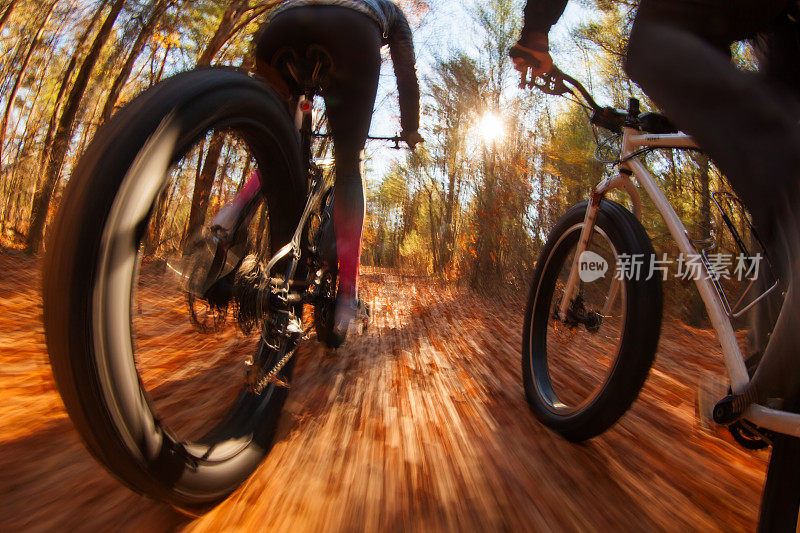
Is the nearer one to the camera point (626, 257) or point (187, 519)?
point (187, 519)

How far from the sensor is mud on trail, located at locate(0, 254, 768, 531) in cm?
94

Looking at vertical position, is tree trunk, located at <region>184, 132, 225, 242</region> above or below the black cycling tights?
below

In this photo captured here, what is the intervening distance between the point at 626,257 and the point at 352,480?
113 cm

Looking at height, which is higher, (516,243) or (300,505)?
(516,243)

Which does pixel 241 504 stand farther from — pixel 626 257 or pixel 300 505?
pixel 626 257

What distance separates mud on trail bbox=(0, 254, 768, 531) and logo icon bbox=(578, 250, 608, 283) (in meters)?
0.63

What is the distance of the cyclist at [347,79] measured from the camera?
1454mm

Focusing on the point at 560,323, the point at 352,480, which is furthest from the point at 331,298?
the point at 560,323

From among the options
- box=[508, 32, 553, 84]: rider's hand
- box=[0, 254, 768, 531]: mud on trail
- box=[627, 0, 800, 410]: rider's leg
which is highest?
box=[508, 32, 553, 84]: rider's hand

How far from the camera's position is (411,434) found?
4.81 ft

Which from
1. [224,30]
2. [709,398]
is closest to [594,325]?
[709,398]

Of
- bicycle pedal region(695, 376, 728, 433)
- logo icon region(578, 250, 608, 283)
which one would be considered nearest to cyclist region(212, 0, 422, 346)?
logo icon region(578, 250, 608, 283)

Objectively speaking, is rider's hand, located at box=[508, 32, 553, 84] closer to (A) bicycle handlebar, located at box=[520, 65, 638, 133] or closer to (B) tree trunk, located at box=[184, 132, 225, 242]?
(A) bicycle handlebar, located at box=[520, 65, 638, 133]

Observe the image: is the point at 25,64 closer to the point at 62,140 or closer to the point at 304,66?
the point at 62,140
